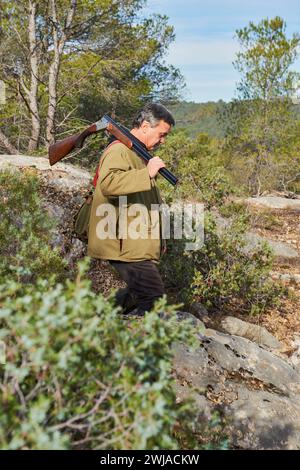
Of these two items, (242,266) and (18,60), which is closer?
(242,266)

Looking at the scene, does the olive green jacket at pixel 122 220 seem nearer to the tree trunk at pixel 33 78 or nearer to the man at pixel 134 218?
the man at pixel 134 218

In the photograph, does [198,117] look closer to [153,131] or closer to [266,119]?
[266,119]

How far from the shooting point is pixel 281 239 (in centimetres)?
1119

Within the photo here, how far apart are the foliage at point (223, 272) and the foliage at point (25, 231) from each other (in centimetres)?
223

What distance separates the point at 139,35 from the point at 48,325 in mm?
14007

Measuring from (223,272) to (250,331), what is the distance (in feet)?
2.67

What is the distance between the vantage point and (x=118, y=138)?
138 inches

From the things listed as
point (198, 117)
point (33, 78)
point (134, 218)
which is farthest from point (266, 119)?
point (134, 218)

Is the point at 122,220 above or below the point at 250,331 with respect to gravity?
above

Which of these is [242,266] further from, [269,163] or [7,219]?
[269,163]

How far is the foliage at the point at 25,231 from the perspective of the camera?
3551mm
